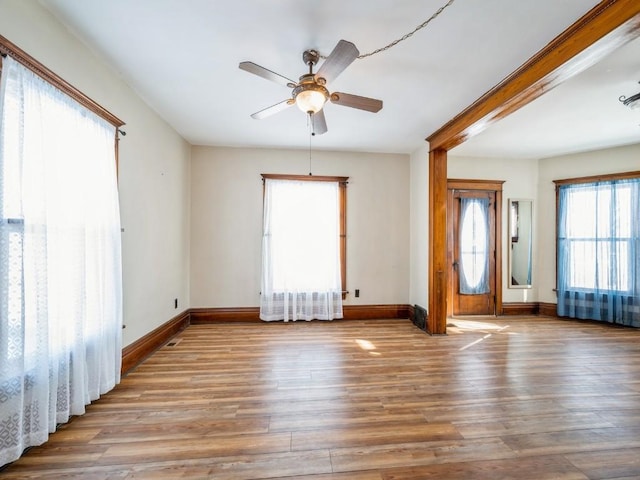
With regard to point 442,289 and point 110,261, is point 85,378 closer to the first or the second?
point 110,261

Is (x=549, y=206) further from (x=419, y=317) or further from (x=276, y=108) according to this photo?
(x=276, y=108)

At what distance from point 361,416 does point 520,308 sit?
4.40 m

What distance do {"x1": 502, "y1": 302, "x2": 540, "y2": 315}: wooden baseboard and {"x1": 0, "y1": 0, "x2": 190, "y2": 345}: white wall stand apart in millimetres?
5402

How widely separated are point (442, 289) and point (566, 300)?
2601 mm

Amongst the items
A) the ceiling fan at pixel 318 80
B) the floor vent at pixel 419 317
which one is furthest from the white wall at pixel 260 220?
the ceiling fan at pixel 318 80

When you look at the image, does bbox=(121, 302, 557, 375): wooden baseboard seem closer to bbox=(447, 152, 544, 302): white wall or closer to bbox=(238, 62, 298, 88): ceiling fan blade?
bbox=(447, 152, 544, 302): white wall

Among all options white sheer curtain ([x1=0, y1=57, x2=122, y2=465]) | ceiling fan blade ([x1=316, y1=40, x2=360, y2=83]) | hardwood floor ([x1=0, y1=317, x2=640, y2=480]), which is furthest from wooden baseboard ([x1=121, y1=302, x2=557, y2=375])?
ceiling fan blade ([x1=316, y1=40, x2=360, y2=83])

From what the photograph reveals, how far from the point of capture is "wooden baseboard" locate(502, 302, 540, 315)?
4.87 metres

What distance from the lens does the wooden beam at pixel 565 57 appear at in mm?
1665

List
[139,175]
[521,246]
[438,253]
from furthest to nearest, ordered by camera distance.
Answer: [521,246] < [438,253] < [139,175]

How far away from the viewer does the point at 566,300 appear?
15.2 ft

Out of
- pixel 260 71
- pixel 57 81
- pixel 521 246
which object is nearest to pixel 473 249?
pixel 521 246

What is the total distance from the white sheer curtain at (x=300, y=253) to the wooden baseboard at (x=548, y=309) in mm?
3647

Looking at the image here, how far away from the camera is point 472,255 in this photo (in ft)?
15.8
